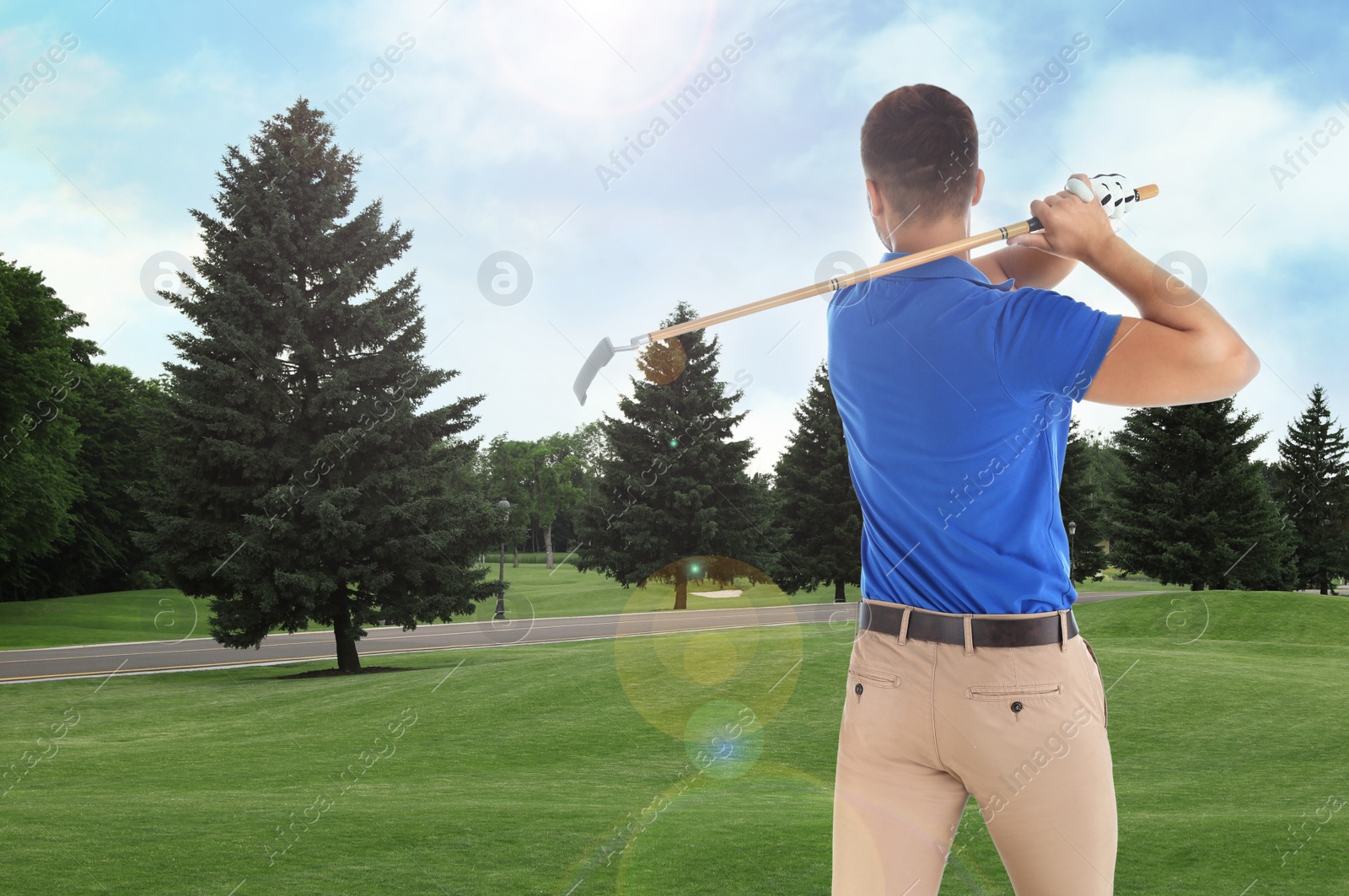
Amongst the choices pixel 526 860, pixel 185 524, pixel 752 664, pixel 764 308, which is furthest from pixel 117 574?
pixel 764 308

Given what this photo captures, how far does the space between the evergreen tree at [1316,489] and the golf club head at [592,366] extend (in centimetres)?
5175

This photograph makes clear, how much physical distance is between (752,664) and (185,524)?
490 inches

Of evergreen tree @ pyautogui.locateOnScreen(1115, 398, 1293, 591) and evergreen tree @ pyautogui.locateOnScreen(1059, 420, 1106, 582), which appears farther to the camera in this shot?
evergreen tree @ pyautogui.locateOnScreen(1059, 420, 1106, 582)

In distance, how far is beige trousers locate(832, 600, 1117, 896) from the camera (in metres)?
1.84

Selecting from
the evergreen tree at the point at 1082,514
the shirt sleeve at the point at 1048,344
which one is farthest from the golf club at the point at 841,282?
the evergreen tree at the point at 1082,514

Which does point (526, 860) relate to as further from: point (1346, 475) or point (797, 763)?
point (1346, 475)

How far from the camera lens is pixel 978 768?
1888 millimetres

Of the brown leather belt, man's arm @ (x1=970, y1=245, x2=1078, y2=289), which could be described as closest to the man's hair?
man's arm @ (x1=970, y1=245, x2=1078, y2=289)

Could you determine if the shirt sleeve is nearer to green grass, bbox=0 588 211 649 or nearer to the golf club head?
the golf club head

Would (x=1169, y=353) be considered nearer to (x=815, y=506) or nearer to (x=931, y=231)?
(x=931, y=231)

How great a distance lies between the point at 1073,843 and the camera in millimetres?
1833

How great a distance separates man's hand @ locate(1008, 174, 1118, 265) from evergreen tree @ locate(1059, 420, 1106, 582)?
45.9 m

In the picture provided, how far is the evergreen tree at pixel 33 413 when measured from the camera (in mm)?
32750

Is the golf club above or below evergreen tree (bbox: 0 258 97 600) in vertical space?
below
